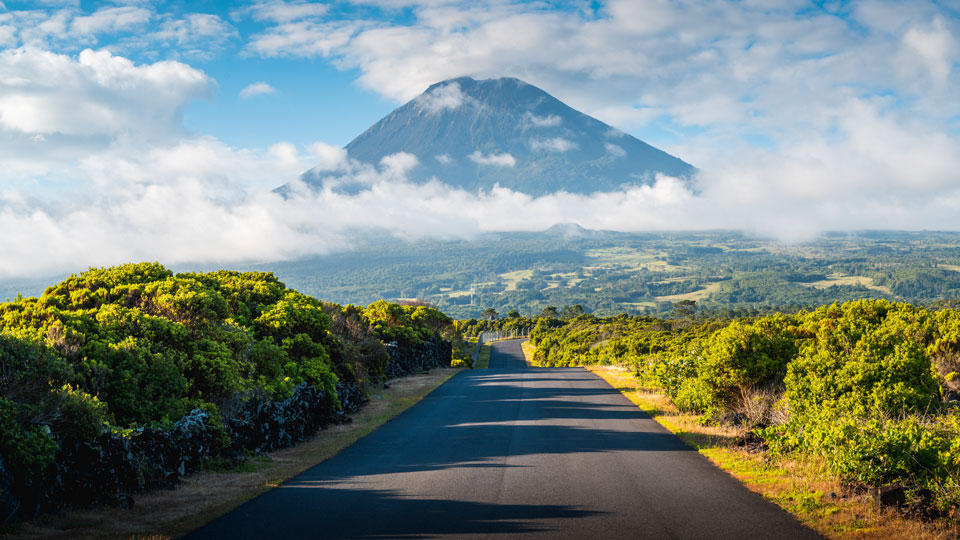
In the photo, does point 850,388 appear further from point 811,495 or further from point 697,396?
point 697,396

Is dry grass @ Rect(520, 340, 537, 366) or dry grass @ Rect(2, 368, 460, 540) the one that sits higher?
dry grass @ Rect(2, 368, 460, 540)

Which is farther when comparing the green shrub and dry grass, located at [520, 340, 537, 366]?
dry grass, located at [520, 340, 537, 366]

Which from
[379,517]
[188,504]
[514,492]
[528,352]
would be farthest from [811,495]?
[528,352]

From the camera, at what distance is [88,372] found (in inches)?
477

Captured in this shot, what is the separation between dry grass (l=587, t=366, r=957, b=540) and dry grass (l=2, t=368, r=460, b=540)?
868 centimetres

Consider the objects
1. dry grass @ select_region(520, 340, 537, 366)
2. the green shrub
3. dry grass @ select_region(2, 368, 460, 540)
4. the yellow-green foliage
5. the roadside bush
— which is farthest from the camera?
dry grass @ select_region(520, 340, 537, 366)

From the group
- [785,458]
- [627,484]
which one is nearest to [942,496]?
[785,458]

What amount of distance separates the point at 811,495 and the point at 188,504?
9883 mm

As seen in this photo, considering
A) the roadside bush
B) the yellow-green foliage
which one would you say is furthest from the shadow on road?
the roadside bush

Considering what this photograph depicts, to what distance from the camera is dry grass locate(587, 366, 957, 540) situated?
8266mm

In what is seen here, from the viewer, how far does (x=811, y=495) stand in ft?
32.7

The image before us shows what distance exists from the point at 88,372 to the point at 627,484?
33.5 feet

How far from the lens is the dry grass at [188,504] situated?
342 inches

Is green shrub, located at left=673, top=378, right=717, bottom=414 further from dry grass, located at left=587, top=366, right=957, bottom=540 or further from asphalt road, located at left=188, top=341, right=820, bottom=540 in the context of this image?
asphalt road, located at left=188, top=341, right=820, bottom=540
